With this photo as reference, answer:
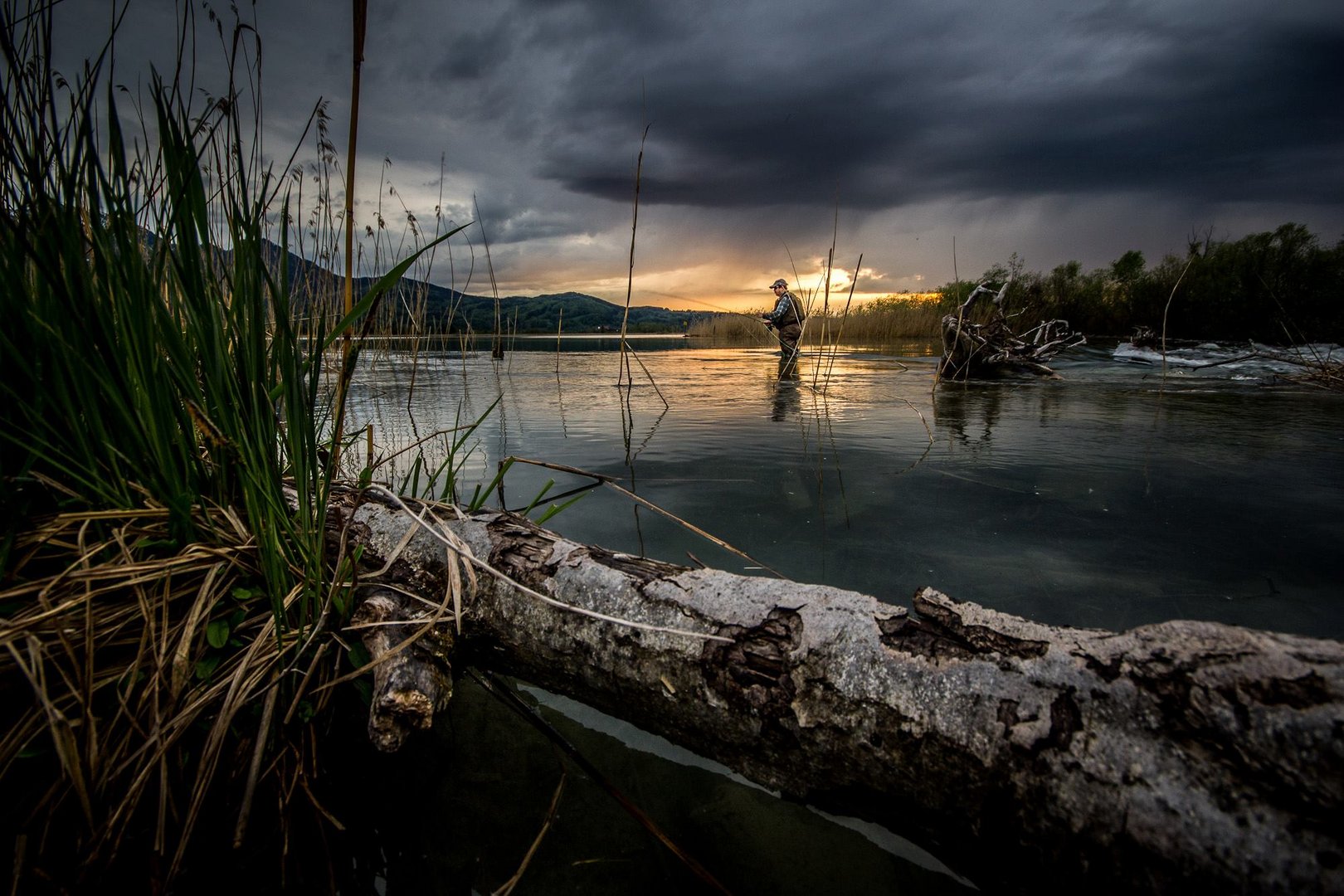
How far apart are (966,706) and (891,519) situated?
1.92 meters

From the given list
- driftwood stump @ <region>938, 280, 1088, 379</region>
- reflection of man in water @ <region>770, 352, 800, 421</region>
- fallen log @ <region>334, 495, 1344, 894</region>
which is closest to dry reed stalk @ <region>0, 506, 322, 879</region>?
fallen log @ <region>334, 495, 1344, 894</region>

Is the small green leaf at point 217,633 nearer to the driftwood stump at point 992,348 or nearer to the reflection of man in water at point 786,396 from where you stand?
the reflection of man in water at point 786,396

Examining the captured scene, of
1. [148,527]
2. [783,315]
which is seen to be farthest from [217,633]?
[783,315]

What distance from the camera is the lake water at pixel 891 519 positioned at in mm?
1084

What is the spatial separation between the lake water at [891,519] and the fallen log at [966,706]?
0.15 meters

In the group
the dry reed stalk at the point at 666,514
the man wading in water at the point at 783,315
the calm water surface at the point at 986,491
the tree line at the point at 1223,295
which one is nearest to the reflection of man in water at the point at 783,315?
the man wading in water at the point at 783,315

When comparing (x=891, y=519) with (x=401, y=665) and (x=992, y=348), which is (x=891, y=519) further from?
(x=992, y=348)

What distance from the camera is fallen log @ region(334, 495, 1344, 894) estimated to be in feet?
2.13

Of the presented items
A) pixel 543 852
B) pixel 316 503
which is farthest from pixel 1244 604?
pixel 316 503

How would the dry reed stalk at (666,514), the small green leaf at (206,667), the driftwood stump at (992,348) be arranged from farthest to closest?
the driftwood stump at (992,348) → the dry reed stalk at (666,514) → the small green leaf at (206,667)

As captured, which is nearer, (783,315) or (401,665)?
(401,665)

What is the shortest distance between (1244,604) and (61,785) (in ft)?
10.6

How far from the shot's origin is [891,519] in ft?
8.73

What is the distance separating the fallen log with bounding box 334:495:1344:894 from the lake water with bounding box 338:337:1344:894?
0.15 meters
